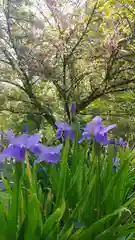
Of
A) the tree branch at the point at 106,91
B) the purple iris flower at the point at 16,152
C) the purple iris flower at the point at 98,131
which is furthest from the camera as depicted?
the tree branch at the point at 106,91

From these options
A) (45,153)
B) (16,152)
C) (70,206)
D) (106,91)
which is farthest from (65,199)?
(106,91)

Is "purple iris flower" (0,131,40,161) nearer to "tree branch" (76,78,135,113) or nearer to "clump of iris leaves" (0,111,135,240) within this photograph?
"clump of iris leaves" (0,111,135,240)

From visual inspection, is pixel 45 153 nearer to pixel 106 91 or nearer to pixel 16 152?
pixel 16 152

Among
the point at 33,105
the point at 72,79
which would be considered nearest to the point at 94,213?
the point at 72,79

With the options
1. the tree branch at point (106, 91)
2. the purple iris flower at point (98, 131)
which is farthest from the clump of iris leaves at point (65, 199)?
the tree branch at point (106, 91)

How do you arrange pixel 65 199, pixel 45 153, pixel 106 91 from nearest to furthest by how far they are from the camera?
1. pixel 45 153
2. pixel 65 199
3. pixel 106 91

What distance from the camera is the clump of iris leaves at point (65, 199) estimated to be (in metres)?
0.70

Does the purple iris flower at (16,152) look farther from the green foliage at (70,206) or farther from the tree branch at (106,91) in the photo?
the tree branch at (106,91)

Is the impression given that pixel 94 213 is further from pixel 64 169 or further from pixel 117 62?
pixel 117 62

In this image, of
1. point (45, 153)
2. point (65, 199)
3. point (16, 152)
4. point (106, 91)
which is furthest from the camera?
point (106, 91)

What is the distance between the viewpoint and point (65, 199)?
0.92 metres

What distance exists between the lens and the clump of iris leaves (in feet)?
Result: 2.31

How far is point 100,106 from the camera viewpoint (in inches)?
143

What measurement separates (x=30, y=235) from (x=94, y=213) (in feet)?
0.86
